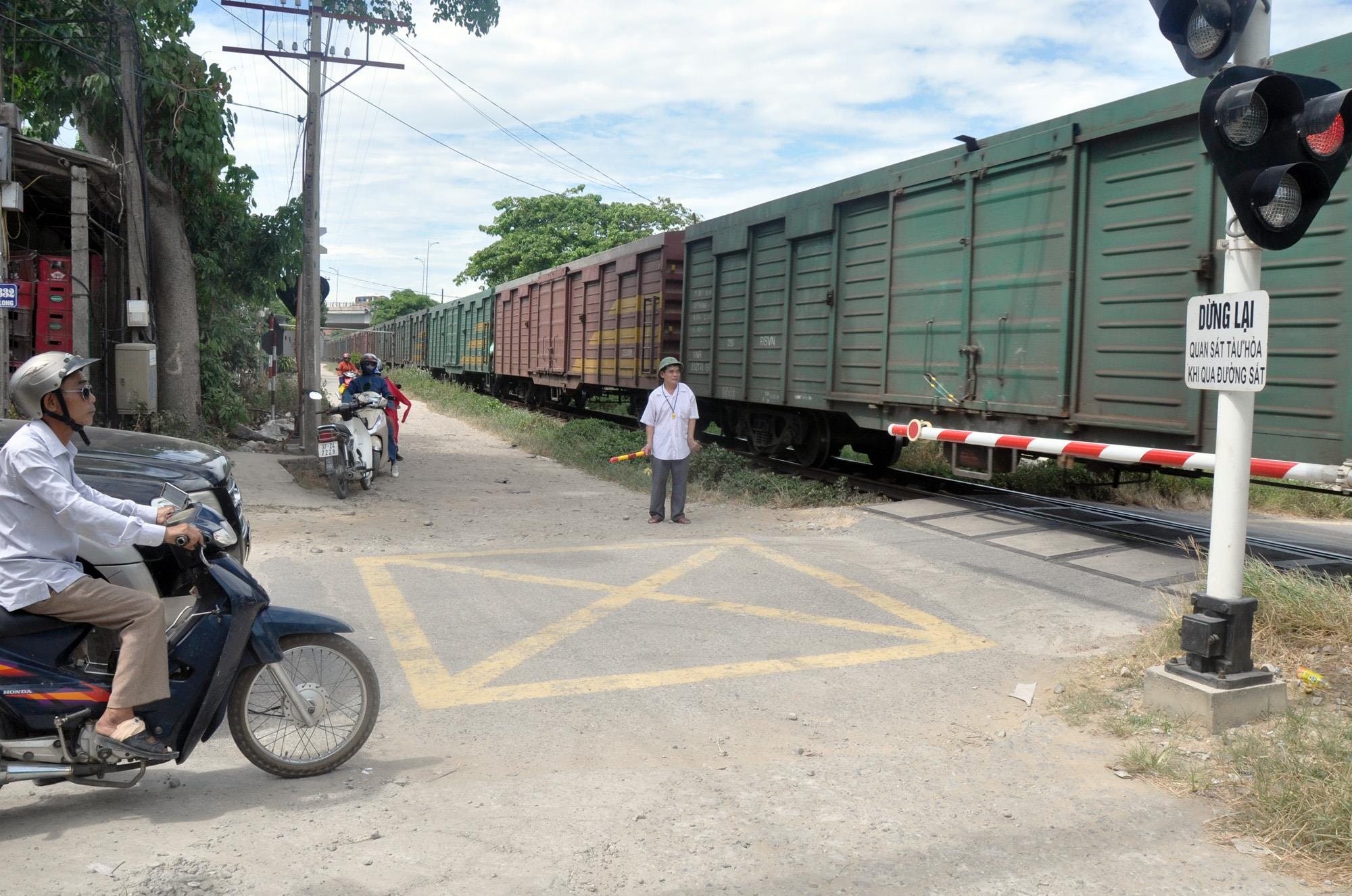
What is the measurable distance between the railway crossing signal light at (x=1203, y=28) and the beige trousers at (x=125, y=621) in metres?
4.71

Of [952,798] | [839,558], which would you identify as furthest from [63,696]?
[839,558]

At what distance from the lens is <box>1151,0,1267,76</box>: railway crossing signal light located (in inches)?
172

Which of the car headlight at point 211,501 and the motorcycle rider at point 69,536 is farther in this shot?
the car headlight at point 211,501

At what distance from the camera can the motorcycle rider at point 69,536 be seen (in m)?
3.36

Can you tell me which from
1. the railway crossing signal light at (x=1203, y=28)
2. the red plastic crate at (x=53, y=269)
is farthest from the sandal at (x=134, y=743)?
the red plastic crate at (x=53, y=269)

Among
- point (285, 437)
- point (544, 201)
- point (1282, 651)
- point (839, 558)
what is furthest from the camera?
point (544, 201)

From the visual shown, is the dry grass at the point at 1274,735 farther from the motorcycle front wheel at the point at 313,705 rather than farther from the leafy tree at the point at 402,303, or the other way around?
the leafy tree at the point at 402,303

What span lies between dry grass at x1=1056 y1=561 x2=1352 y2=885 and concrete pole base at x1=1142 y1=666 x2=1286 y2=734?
0.05m

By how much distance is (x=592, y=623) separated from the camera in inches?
245

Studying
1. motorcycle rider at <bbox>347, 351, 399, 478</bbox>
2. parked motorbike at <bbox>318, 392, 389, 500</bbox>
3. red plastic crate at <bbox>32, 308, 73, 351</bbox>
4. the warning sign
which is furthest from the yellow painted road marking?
red plastic crate at <bbox>32, 308, 73, 351</bbox>

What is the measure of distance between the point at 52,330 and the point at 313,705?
10080 millimetres

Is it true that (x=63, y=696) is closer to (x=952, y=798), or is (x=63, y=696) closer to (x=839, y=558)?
(x=952, y=798)

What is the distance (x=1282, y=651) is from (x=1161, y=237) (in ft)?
10.4

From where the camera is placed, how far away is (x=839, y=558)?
803cm
